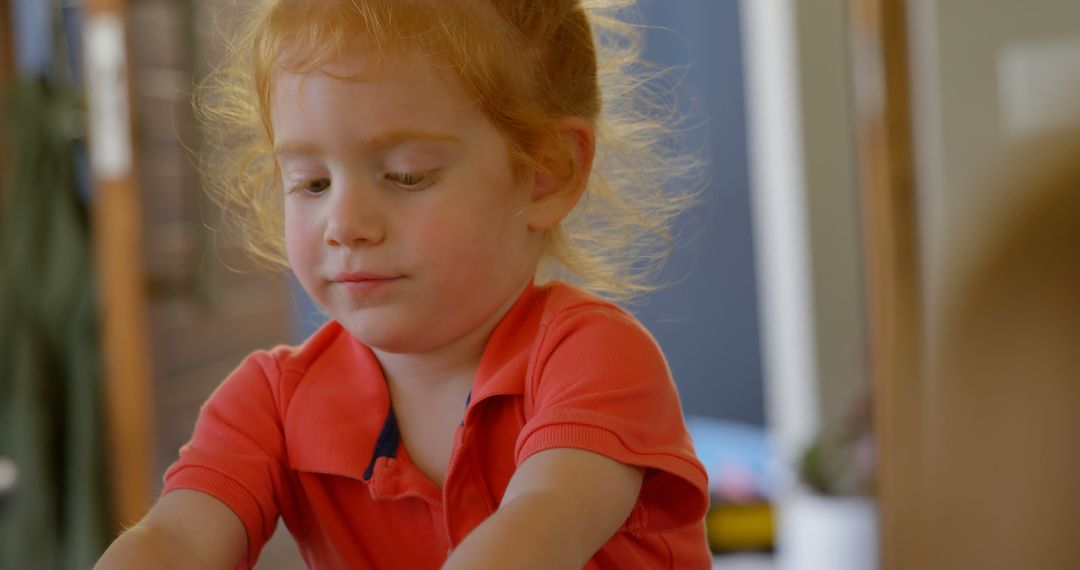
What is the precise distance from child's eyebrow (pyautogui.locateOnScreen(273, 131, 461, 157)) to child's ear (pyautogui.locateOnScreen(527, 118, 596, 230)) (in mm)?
76

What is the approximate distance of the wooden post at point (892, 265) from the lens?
1645 millimetres

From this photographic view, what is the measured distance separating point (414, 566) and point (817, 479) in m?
1.68

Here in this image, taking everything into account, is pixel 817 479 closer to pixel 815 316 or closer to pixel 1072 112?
pixel 815 316

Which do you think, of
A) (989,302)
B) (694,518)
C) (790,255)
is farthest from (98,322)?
(989,302)

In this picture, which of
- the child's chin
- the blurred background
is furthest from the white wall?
the child's chin

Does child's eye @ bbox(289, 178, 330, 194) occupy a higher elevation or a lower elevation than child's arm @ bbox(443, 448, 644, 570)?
higher

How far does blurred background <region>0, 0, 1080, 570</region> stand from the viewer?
5.50 ft

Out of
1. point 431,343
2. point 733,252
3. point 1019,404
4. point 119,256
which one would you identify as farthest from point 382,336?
point 733,252

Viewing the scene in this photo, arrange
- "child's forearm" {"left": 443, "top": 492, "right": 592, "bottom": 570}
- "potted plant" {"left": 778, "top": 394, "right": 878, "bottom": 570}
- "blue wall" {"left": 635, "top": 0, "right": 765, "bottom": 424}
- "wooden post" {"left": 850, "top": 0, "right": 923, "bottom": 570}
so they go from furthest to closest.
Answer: "blue wall" {"left": 635, "top": 0, "right": 765, "bottom": 424} → "potted plant" {"left": 778, "top": 394, "right": 878, "bottom": 570} → "wooden post" {"left": 850, "top": 0, "right": 923, "bottom": 570} → "child's forearm" {"left": 443, "top": 492, "right": 592, "bottom": 570}

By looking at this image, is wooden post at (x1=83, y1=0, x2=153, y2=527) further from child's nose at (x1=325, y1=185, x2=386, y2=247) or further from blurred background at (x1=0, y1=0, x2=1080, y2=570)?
child's nose at (x1=325, y1=185, x2=386, y2=247)

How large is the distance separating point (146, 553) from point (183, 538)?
2cm

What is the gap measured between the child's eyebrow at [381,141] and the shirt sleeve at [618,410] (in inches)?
4.6

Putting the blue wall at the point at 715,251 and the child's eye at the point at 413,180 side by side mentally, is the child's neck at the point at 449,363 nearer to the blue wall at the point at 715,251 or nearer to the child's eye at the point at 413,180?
the child's eye at the point at 413,180

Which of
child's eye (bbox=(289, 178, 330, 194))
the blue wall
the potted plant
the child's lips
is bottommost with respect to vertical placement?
the potted plant
